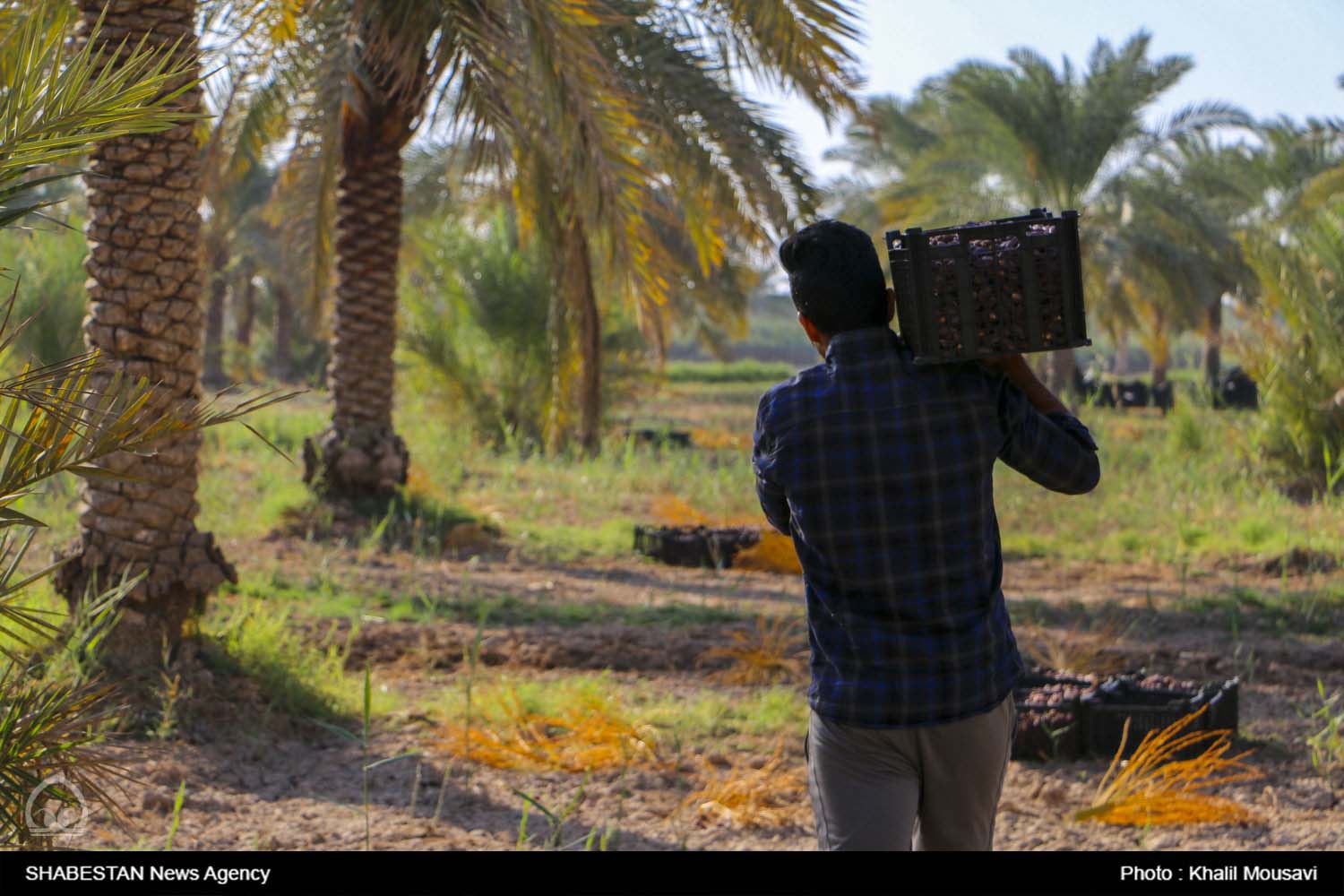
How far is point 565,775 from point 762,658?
170 cm

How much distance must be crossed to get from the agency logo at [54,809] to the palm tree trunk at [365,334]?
6468 mm

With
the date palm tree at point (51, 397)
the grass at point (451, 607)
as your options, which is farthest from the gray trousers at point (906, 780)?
the grass at point (451, 607)

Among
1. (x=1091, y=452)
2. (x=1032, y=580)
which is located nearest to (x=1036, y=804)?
(x=1091, y=452)

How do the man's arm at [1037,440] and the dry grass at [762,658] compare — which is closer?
the man's arm at [1037,440]

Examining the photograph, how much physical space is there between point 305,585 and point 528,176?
11.6ft

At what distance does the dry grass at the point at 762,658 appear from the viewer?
6.20 m

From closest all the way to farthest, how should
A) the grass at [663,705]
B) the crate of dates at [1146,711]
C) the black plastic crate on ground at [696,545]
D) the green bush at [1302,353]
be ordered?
the crate of dates at [1146,711], the grass at [663,705], the black plastic crate on ground at [696,545], the green bush at [1302,353]

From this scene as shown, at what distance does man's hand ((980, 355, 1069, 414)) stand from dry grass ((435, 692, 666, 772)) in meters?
2.65

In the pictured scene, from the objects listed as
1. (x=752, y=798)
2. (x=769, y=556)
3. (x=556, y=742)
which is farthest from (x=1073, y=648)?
(x=769, y=556)

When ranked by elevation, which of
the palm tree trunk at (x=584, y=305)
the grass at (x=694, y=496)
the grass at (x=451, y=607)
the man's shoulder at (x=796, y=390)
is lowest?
the grass at (x=451, y=607)

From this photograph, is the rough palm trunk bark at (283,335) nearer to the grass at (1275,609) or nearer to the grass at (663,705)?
the grass at (1275,609)

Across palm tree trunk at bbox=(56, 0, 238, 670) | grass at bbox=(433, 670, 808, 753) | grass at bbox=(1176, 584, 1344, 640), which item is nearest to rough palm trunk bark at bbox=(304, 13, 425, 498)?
palm tree trunk at bbox=(56, 0, 238, 670)

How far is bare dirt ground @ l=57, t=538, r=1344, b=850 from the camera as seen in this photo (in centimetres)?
412

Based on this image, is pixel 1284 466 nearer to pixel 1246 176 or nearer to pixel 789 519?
pixel 789 519
